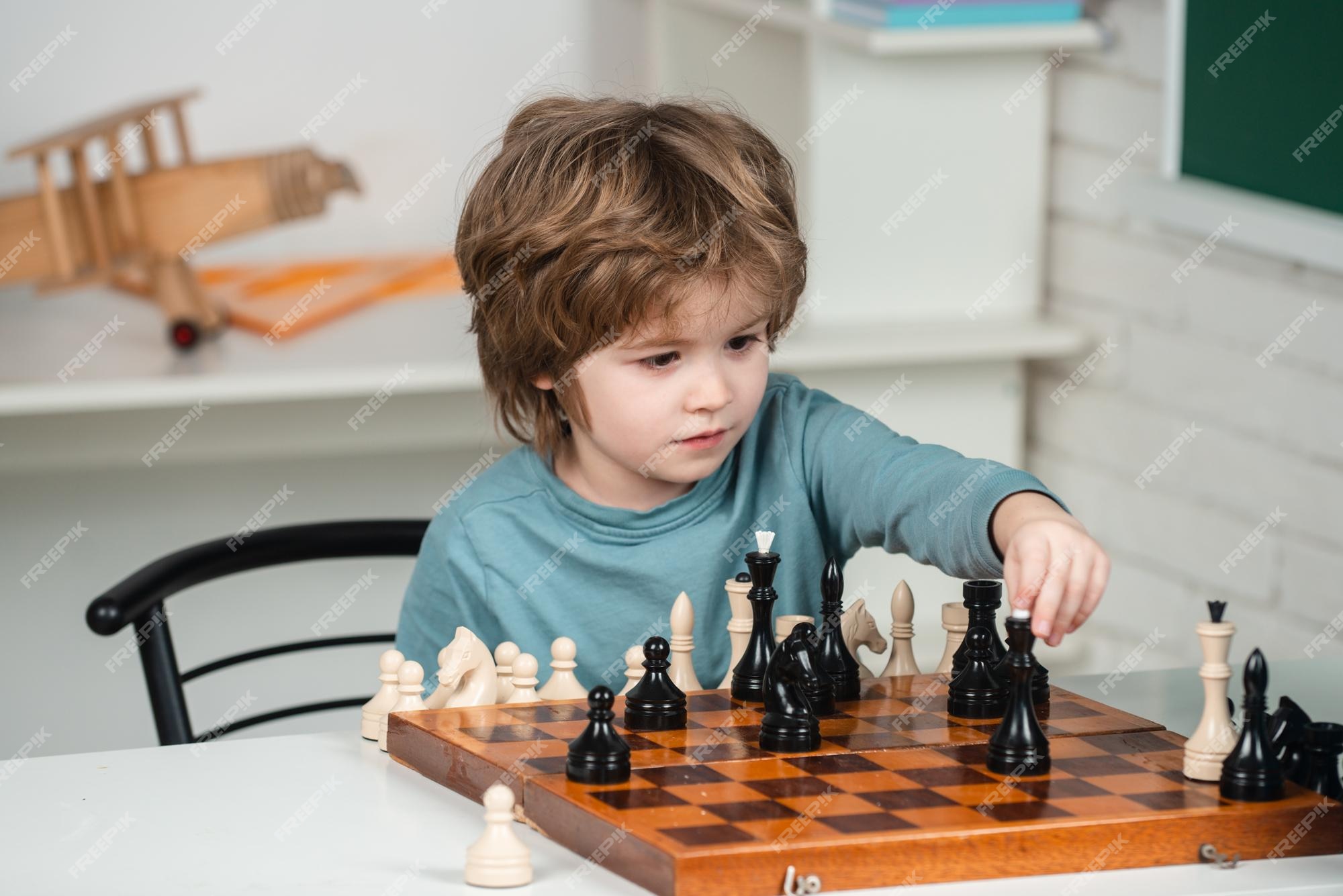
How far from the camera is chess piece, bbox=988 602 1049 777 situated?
40.2 inches

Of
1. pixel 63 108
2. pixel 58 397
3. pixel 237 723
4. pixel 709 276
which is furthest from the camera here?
pixel 63 108

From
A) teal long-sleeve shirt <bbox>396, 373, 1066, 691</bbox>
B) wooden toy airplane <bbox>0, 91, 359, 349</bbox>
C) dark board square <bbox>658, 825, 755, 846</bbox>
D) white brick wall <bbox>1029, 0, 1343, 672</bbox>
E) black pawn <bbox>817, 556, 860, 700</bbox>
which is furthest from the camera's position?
wooden toy airplane <bbox>0, 91, 359, 349</bbox>

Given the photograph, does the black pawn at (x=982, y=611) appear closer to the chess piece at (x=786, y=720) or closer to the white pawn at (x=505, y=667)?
the chess piece at (x=786, y=720)

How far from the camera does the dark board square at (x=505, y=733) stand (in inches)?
44.3

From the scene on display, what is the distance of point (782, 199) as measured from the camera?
5.15 ft

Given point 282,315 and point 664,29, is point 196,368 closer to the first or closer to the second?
point 282,315

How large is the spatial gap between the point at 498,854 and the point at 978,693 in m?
0.39

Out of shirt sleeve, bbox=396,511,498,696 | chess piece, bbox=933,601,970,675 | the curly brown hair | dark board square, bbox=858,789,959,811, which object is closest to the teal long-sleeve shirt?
shirt sleeve, bbox=396,511,498,696

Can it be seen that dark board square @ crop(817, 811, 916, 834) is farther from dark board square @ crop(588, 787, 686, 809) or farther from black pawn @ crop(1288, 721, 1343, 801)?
black pawn @ crop(1288, 721, 1343, 801)

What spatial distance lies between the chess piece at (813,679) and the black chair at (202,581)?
561 mm

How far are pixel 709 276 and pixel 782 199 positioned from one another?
0.62ft

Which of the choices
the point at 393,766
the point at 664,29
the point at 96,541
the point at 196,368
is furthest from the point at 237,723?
the point at 664,29

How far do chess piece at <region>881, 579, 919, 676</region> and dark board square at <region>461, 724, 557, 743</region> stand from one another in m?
0.32

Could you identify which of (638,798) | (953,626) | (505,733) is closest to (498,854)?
(638,798)
